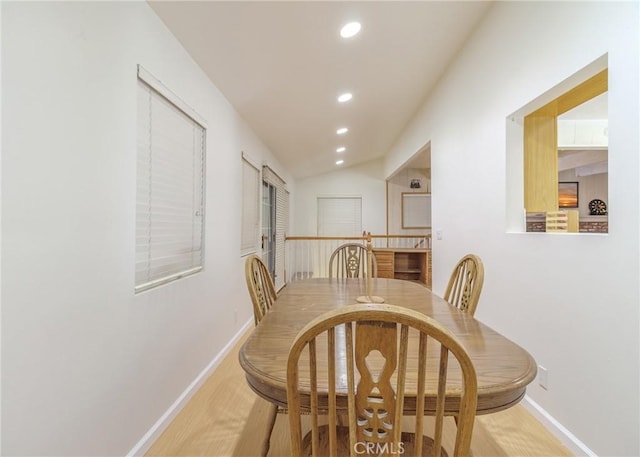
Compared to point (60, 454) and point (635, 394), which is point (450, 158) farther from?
point (60, 454)

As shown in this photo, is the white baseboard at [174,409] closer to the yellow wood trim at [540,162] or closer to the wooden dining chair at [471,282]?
the wooden dining chair at [471,282]

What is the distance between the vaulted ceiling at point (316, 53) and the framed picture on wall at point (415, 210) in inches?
127

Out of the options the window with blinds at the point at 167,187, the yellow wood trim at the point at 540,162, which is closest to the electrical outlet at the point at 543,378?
the yellow wood trim at the point at 540,162

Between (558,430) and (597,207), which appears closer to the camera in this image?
(558,430)

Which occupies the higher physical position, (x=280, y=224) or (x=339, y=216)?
(x=339, y=216)

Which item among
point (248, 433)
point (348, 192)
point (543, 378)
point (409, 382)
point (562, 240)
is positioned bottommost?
point (248, 433)

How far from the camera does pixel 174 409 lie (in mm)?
1714

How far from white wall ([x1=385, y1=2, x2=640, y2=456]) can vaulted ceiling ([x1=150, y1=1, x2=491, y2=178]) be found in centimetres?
48

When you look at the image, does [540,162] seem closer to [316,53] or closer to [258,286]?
[316,53]

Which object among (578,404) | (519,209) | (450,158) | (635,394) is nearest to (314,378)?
(635,394)

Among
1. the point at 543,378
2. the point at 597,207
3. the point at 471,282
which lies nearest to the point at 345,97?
the point at 471,282

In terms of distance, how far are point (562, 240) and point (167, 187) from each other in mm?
2304

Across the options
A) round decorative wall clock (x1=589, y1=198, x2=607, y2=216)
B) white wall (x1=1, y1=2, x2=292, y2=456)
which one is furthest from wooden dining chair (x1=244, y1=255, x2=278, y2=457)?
round decorative wall clock (x1=589, y1=198, x2=607, y2=216)

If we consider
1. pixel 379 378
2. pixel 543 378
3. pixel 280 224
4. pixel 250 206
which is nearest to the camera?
pixel 379 378
